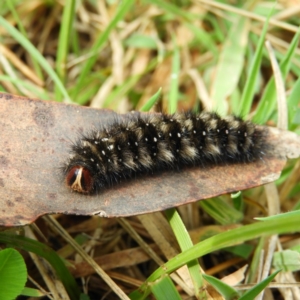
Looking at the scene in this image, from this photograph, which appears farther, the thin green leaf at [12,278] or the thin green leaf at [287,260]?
the thin green leaf at [287,260]

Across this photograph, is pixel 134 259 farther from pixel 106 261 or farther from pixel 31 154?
pixel 31 154

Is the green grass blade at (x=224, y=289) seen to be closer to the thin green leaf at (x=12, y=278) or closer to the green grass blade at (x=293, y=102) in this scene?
the thin green leaf at (x=12, y=278)

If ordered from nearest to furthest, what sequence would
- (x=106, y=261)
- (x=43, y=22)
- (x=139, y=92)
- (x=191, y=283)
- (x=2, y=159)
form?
(x=2, y=159) < (x=191, y=283) < (x=106, y=261) < (x=139, y=92) < (x=43, y=22)

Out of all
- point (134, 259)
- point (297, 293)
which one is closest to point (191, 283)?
point (134, 259)

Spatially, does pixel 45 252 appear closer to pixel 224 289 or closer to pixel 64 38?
pixel 224 289

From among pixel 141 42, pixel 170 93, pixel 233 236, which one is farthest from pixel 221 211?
pixel 141 42

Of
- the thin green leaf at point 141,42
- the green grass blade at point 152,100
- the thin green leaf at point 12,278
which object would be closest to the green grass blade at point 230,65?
the thin green leaf at point 141,42

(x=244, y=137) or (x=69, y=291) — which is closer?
(x=69, y=291)
